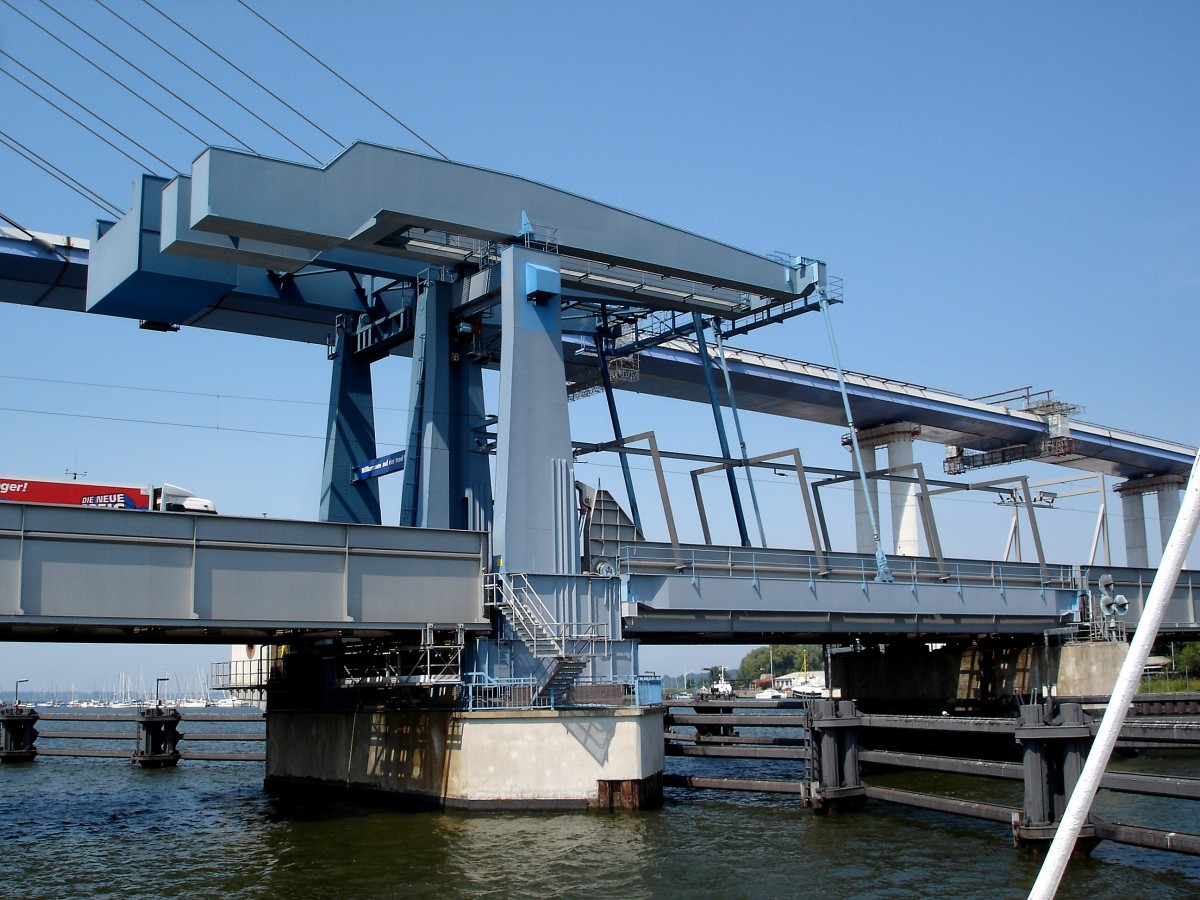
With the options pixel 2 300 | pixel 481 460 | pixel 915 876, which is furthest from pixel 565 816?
pixel 2 300

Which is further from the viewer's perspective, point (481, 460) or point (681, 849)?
point (481, 460)

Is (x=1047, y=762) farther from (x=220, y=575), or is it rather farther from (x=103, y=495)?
(x=103, y=495)

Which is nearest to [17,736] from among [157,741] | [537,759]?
[157,741]

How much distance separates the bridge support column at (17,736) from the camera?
54.2 m

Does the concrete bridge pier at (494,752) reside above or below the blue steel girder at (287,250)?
below

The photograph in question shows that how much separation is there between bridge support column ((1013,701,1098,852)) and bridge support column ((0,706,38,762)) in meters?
48.2

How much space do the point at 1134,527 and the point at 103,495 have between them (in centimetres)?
7193

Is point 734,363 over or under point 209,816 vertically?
over

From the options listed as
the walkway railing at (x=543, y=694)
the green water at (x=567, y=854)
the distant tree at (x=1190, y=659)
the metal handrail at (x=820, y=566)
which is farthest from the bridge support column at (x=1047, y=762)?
the distant tree at (x=1190, y=659)

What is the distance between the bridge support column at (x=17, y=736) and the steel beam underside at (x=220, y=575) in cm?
3038

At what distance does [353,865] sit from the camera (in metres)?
23.0

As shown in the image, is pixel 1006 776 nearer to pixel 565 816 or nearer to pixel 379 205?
pixel 565 816

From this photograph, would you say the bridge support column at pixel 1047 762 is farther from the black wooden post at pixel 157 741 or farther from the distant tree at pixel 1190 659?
the distant tree at pixel 1190 659

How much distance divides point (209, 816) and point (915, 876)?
20057mm
